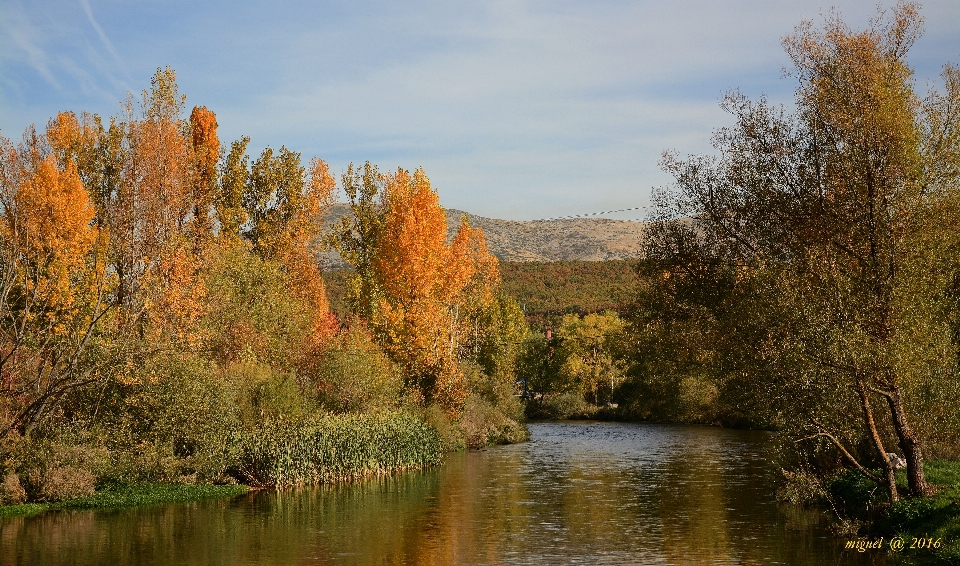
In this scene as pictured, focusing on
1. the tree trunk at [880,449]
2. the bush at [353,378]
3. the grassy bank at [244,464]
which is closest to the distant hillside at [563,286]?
the bush at [353,378]

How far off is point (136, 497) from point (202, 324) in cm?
1027

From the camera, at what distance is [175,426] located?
34.2 m

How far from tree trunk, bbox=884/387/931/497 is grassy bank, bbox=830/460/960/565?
488mm

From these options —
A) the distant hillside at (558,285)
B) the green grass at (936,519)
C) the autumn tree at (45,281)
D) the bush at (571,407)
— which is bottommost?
the bush at (571,407)

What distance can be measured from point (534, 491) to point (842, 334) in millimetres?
16060

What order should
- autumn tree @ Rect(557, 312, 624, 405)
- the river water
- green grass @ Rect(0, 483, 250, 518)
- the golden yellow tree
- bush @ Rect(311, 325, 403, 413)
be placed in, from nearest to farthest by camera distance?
the river water < green grass @ Rect(0, 483, 250, 518) < bush @ Rect(311, 325, 403, 413) < the golden yellow tree < autumn tree @ Rect(557, 312, 624, 405)

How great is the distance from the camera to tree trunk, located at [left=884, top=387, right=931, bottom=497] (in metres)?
24.1

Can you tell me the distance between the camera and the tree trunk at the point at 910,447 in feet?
79.2

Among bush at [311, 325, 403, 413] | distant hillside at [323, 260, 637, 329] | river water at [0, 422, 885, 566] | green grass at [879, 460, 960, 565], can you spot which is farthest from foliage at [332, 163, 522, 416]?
distant hillside at [323, 260, 637, 329]

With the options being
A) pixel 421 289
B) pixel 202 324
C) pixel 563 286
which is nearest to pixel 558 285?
pixel 563 286

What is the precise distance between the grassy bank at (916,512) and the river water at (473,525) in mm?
1003

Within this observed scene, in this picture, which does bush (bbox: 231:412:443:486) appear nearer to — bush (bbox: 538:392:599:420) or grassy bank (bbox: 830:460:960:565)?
grassy bank (bbox: 830:460:960:565)

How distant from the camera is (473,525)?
A: 91.1 ft

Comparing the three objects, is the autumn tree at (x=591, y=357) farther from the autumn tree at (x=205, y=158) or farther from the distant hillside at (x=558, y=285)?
the autumn tree at (x=205, y=158)
